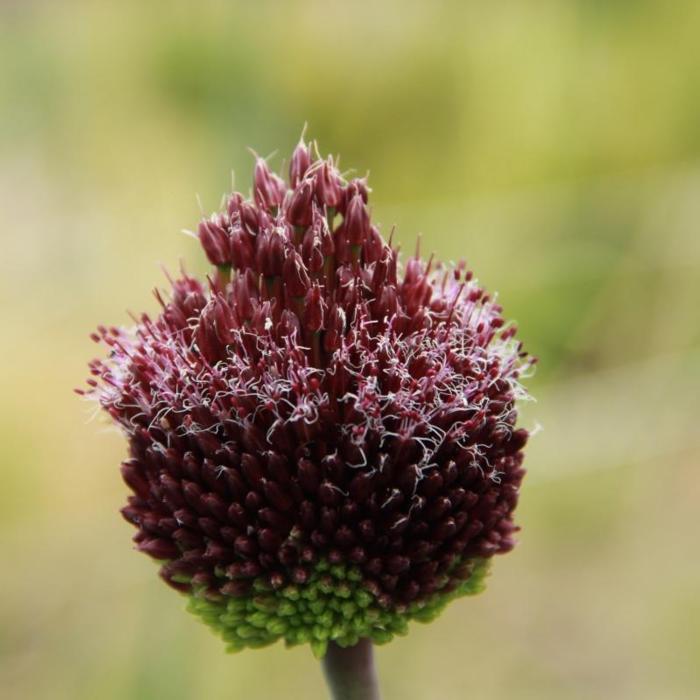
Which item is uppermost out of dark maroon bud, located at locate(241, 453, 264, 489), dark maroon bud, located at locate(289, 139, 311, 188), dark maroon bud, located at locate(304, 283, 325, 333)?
dark maroon bud, located at locate(289, 139, 311, 188)

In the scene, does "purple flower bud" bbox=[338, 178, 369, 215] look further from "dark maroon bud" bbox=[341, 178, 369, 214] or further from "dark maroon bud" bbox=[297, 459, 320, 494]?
"dark maroon bud" bbox=[297, 459, 320, 494]

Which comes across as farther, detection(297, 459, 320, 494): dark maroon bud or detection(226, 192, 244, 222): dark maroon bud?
detection(226, 192, 244, 222): dark maroon bud

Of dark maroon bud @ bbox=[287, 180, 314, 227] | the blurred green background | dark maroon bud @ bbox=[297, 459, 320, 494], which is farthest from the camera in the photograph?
the blurred green background

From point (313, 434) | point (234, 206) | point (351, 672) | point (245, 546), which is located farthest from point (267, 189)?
point (351, 672)

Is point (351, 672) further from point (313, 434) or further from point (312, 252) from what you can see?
point (312, 252)

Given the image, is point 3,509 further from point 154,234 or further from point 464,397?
point 464,397

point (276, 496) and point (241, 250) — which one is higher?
point (241, 250)

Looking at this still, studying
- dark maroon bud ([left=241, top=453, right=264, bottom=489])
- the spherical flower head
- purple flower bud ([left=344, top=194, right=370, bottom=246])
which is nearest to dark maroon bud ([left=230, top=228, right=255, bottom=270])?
the spherical flower head
